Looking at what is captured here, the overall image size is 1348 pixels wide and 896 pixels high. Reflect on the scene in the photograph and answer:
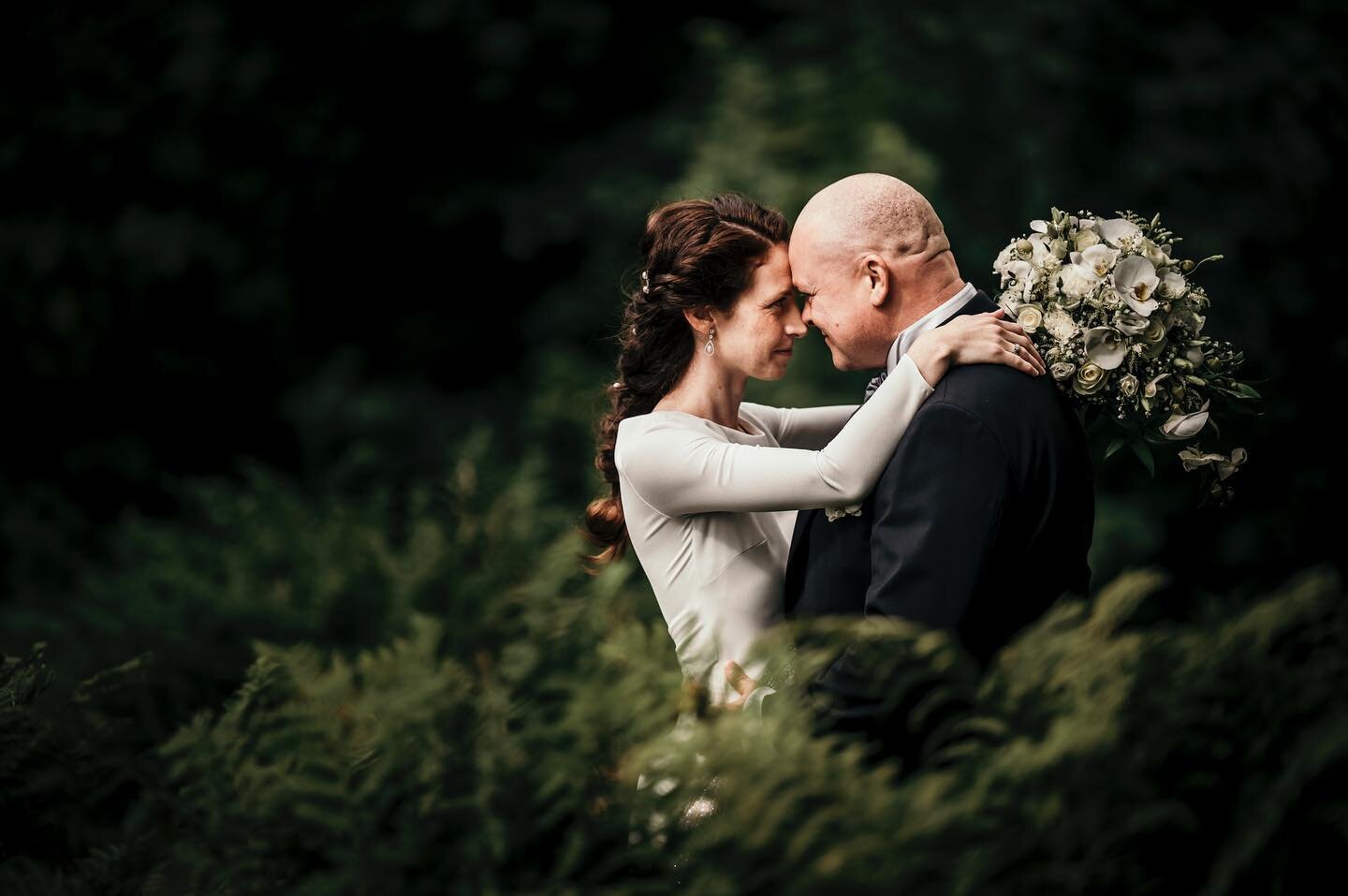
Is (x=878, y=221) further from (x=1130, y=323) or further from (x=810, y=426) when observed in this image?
(x=810, y=426)

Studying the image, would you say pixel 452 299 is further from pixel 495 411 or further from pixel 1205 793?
pixel 1205 793

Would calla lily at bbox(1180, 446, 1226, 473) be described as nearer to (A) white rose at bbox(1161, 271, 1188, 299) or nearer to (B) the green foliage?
(A) white rose at bbox(1161, 271, 1188, 299)

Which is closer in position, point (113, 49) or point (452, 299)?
point (113, 49)

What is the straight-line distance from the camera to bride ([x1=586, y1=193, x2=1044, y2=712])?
3041 mm

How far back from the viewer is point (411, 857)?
7.95 feet

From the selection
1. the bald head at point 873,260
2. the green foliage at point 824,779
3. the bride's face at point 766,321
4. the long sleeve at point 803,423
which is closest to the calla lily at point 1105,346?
the bald head at point 873,260

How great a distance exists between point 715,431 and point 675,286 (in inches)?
16.8

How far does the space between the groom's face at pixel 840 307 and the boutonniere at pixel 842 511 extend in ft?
1.20

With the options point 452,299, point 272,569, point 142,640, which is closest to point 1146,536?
point 272,569

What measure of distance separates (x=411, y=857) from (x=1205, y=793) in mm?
1545

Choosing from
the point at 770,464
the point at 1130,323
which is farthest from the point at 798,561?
the point at 1130,323

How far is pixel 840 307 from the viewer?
3158mm

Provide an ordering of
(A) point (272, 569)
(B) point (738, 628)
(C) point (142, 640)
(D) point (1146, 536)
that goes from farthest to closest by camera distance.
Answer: (D) point (1146, 536)
(A) point (272, 569)
(C) point (142, 640)
(B) point (738, 628)

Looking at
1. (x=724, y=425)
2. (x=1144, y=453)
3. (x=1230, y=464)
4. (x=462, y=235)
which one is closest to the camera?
(x=1144, y=453)
